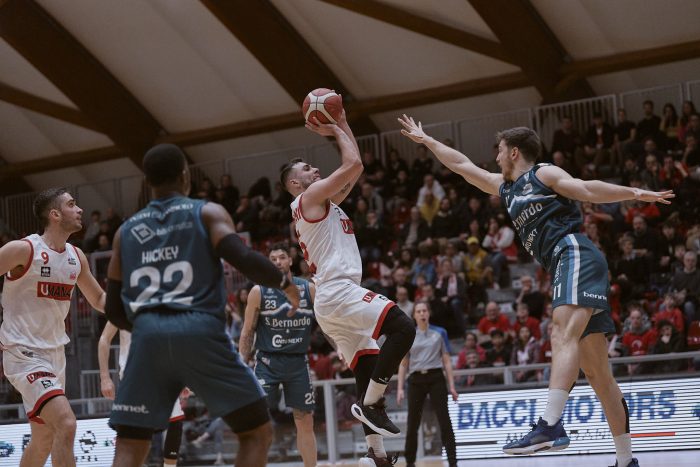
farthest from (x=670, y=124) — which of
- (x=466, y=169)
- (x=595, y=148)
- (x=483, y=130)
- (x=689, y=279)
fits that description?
(x=466, y=169)

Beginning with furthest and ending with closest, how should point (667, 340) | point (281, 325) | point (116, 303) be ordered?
point (667, 340) → point (281, 325) → point (116, 303)

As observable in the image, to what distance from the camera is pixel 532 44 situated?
64.4ft

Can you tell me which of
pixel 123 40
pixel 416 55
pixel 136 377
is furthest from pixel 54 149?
pixel 136 377

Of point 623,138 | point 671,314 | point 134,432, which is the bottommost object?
point 134,432

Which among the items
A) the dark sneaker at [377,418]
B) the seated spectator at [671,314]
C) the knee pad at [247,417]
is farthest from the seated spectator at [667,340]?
the knee pad at [247,417]

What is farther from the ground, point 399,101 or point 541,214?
point 399,101

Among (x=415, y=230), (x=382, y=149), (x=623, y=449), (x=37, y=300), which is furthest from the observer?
(x=382, y=149)

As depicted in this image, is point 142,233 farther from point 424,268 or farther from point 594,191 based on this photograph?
point 424,268

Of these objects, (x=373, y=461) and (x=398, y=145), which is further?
(x=398, y=145)

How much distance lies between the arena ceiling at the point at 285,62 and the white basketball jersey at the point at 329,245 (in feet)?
38.9

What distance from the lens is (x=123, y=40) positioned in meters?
23.2

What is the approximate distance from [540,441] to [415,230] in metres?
13.3

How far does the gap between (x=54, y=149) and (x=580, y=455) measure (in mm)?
19341

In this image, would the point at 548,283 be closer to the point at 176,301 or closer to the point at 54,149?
the point at 176,301
